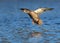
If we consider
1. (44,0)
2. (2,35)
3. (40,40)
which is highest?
(44,0)

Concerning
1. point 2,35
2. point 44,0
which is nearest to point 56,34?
point 2,35

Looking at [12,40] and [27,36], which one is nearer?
[12,40]

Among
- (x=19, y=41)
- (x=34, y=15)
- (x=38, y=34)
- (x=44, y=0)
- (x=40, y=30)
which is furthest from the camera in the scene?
(x=44, y=0)

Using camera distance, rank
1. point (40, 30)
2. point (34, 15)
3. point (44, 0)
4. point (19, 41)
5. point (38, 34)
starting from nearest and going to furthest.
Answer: point (19, 41) → point (34, 15) → point (38, 34) → point (40, 30) → point (44, 0)

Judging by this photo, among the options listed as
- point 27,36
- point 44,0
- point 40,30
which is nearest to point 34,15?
point 27,36

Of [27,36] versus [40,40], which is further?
[27,36]

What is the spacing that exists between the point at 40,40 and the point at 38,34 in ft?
4.59

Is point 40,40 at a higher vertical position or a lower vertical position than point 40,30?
lower

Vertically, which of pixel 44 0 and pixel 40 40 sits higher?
pixel 44 0

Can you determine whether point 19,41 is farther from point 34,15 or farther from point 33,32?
point 33,32

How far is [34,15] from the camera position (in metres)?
11.9

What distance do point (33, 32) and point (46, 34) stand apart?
846 mm

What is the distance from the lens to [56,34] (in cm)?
1250

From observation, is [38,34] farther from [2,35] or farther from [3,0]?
[3,0]
